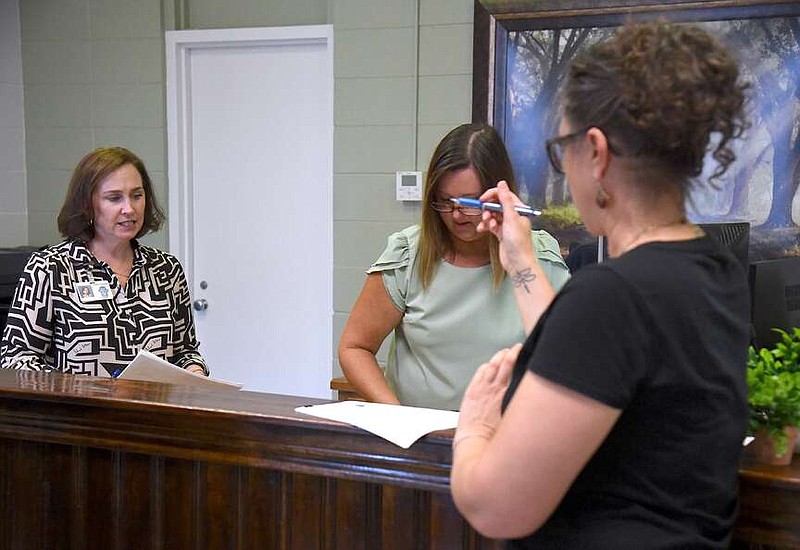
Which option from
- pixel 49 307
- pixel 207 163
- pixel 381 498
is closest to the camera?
pixel 381 498

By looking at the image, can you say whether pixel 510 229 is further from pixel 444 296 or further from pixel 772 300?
pixel 772 300

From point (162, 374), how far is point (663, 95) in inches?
49.3

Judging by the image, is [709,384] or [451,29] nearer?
[709,384]

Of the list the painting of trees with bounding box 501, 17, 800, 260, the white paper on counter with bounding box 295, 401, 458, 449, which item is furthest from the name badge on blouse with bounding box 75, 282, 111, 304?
the painting of trees with bounding box 501, 17, 800, 260

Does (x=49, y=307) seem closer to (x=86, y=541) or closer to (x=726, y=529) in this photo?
(x=86, y=541)

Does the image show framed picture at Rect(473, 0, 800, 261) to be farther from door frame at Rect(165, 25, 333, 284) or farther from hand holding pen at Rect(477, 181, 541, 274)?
hand holding pen at Rect(477, 181, 541, 274)

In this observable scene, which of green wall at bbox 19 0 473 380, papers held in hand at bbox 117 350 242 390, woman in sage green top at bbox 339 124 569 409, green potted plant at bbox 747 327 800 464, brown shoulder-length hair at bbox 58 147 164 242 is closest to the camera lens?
green potted plant at bbox 747 327 800 464

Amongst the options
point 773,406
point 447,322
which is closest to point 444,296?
point 447,322

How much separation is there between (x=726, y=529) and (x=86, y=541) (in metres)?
1.12

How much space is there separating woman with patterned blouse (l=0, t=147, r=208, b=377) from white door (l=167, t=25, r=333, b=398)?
1.64 meters

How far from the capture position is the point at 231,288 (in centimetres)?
428

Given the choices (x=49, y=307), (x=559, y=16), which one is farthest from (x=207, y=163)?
(x=49, y=307)

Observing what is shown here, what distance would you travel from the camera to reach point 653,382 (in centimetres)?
93

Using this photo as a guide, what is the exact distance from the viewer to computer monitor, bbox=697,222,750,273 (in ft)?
6.33
